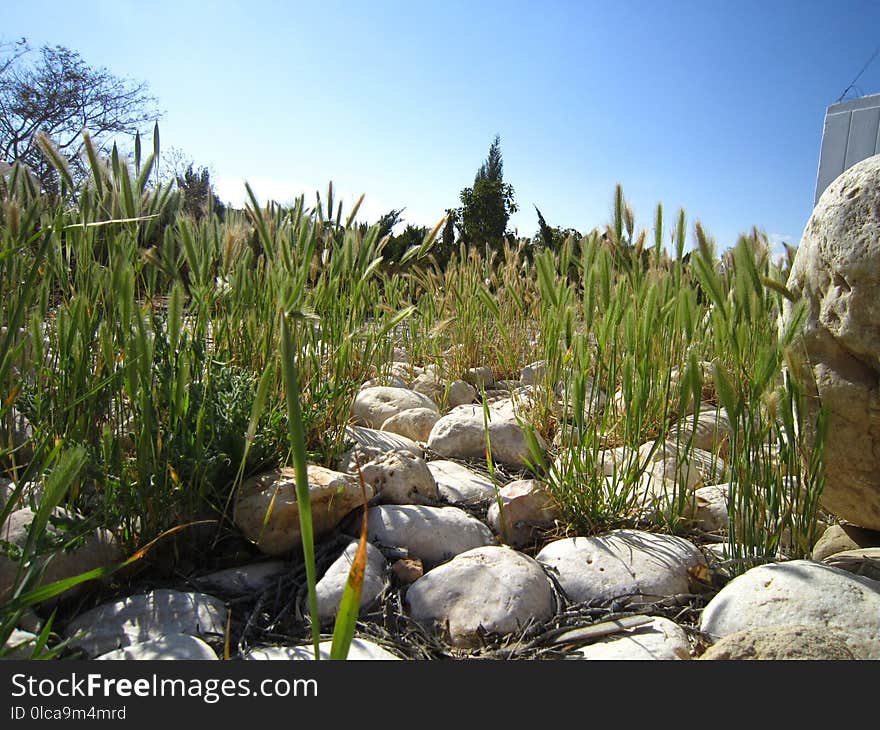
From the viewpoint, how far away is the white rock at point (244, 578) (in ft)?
4.68

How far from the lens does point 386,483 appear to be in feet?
5.87

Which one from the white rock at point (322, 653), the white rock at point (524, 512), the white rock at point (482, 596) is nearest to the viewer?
the white rock at point (322, 653)

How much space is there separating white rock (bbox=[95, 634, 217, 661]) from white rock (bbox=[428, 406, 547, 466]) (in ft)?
4.15

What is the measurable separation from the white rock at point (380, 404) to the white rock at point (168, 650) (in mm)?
1443

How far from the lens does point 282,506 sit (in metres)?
1.51

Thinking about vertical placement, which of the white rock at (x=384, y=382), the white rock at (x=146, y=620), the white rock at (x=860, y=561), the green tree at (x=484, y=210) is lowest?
the white rock at (x=146, y=620)

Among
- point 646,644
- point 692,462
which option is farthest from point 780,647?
point 692,462

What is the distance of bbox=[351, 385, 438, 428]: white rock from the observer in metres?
2.63

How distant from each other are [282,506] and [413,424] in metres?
1.03

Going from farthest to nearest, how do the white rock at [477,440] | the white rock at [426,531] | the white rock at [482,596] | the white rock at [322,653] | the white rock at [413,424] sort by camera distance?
the white rock at [413,424] → the white rock at [477,440] → the white rock at [426,531] → the white rock at [482,596] → the white rock at [322,653]

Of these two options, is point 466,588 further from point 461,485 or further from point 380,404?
point 380,404

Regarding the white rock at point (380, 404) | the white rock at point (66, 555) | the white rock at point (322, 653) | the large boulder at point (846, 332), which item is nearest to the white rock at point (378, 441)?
the white rock at point (380, 404)

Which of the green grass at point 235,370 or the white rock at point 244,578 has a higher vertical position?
the green grass at point 235,370

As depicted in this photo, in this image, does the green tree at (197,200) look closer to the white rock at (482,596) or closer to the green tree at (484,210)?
the white rock at (482,596)
